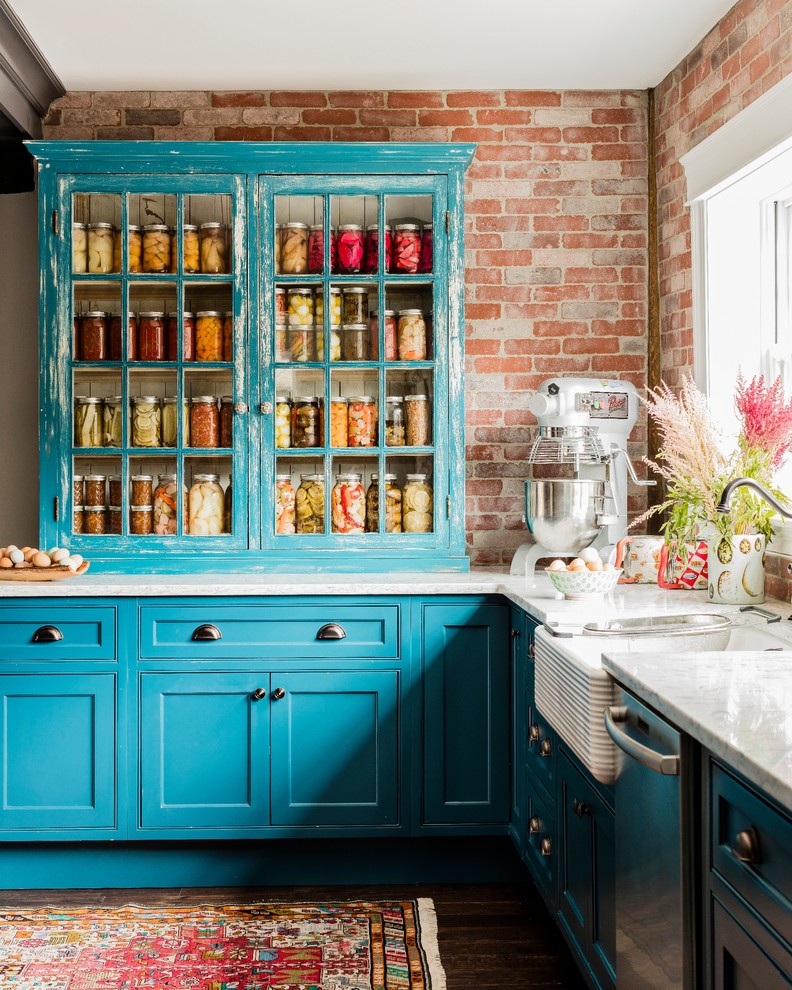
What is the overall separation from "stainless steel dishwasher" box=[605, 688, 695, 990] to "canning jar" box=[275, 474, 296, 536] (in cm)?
170

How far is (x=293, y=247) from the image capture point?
326 cm

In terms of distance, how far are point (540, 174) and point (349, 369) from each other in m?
1.07

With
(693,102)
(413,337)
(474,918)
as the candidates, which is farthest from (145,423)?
(693,102)

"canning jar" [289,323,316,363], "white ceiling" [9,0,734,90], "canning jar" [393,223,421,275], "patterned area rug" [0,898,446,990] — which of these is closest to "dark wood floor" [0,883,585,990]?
"patterned area rug" [0,898,446,990]

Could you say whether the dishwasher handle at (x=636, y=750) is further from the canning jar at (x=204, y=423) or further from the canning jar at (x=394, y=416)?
the canning jar at (x=204, y=423)

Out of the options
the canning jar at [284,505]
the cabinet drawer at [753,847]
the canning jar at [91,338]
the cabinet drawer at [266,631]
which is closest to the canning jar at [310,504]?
the canning jar at [284,505]

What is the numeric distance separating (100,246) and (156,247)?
0.62ft

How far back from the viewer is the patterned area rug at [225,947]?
2363 mm

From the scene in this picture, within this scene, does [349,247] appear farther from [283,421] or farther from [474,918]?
[474,918]

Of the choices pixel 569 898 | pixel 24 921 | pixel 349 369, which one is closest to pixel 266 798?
pixel 24 921

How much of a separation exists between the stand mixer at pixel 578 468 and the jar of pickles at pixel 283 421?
32.8 inches

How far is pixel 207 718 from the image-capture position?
2.90 m

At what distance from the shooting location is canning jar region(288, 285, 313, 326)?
326 cm

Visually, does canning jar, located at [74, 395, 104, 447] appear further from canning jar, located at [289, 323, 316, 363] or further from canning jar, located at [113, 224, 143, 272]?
canning jar, located at [289, 323, 316, 363]
